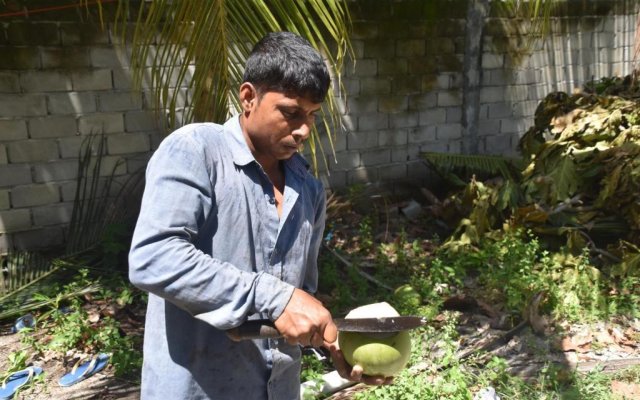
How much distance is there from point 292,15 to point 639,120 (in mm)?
3762

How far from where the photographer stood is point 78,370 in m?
3.86

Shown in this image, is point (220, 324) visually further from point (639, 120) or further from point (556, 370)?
point (639, 120)

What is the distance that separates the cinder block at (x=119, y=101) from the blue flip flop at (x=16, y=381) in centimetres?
219

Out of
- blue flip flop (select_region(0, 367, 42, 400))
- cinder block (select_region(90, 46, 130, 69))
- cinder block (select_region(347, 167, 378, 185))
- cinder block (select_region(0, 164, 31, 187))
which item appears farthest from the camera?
cinder block (select_region(347, 167, 378, 185))

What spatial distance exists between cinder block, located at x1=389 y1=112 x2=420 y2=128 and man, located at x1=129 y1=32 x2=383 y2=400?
502cm

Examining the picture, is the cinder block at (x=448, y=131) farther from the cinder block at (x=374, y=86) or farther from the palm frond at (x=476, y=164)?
the cinder block at (x=374, y=86)

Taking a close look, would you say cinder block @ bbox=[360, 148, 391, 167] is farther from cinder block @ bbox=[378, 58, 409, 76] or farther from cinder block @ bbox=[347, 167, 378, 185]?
cinder block @ bbox=[378, 58, 409, 76]

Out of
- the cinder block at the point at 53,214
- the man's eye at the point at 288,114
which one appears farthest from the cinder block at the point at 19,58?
the man's eye at the point at 288,114

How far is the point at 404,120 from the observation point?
22.9 ft

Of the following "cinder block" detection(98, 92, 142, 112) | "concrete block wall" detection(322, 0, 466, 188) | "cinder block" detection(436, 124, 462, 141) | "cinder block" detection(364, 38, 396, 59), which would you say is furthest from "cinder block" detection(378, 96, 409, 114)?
"cinder block" detection(98, 92, 142, 112)

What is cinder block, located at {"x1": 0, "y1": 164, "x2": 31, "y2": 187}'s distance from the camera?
4.88 metres

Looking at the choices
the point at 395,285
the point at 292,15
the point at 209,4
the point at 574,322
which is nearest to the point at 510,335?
the point at 574,322

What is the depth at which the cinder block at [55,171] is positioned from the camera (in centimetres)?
502

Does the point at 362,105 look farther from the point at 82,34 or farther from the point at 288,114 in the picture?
the point at 288,114
